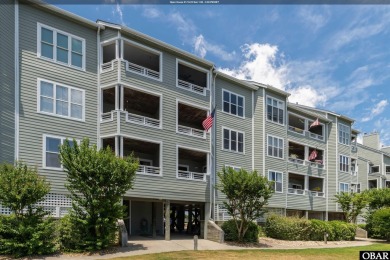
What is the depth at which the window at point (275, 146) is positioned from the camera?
35750 millimetres

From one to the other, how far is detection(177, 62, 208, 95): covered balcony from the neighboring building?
9 centimetres

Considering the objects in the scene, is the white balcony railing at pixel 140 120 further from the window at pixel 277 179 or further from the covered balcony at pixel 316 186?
the covered balcony at pixel 316 186

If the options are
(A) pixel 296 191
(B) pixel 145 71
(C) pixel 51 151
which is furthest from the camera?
(A) pixel 296 191

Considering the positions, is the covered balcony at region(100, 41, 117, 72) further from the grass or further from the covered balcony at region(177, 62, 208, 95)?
the grass

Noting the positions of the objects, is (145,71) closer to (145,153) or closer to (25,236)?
(145,153)

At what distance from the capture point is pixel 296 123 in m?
44.4

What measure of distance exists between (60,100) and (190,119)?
12.3m

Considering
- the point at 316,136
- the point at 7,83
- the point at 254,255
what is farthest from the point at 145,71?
the point at 316,136

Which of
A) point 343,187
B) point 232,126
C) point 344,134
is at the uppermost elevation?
point 344,134

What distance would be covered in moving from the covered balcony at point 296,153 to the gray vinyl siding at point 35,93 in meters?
23.4

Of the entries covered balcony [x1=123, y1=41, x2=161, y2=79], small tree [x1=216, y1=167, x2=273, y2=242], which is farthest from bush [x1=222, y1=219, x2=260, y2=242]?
covered balcony [x1=123, y1=41, x2=161, y2=79]

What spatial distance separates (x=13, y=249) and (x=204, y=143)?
15.3 m

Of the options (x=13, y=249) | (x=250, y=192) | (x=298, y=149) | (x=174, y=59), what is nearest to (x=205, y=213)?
(x=250, y=192)

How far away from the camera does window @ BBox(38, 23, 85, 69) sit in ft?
73.3
